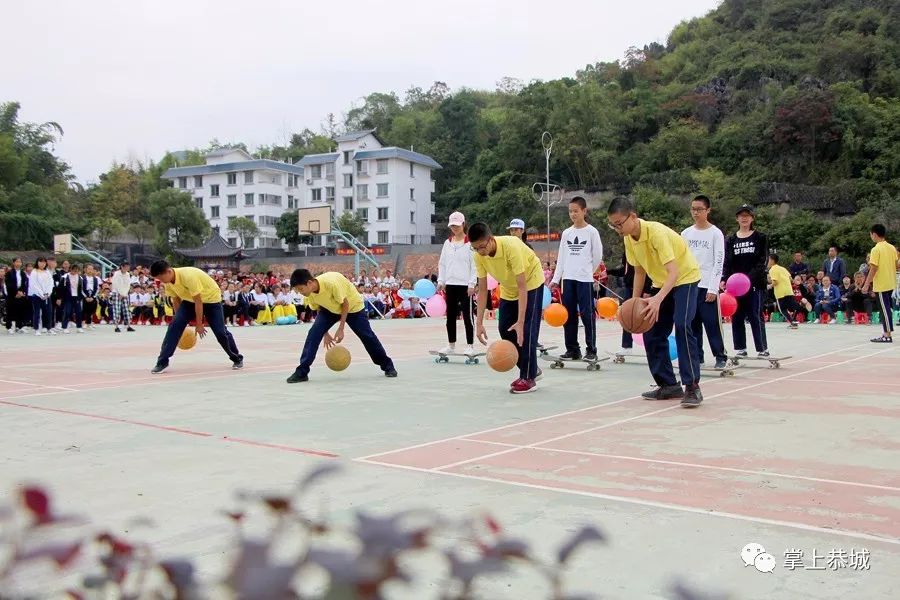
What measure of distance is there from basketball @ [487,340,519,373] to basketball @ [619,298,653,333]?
1245mm

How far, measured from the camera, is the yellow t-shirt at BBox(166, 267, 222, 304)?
10.4 meters

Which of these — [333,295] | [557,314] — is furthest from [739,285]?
[333,295]

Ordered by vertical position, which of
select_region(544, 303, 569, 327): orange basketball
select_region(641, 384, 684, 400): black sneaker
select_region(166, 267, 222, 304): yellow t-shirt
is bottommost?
select_region(641, 384, 684, 400): black sneaker

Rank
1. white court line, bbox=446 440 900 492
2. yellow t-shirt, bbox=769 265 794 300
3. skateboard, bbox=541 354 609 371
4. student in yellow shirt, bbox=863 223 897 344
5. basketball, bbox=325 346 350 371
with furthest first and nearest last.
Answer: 1. yellow t-shirt, bbox=769 265 794 300
2. student in yellow shirt, bbox=863 223 897 344
3. skateboard, bbox=541 354 609 371
4. basketball, bbox=325 346 350 371
5. white court line, bbox=446 440 900 492

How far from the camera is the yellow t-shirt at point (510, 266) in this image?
8289 mm

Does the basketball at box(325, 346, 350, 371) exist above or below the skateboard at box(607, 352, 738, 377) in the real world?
above

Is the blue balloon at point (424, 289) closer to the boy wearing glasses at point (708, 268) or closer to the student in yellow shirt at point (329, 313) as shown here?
the student in yellow shirt at point (329, 313)

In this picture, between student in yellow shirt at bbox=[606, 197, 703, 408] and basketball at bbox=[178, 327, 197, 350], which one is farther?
basketball at bbox=[178, 327, 197, 350]

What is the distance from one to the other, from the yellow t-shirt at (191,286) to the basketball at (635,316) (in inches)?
220

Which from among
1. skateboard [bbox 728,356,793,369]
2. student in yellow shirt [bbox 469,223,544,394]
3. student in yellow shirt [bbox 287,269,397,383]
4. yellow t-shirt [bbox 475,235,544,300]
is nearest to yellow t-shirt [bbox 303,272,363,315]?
student in yellow shirt [bbox 287,269,397,383]

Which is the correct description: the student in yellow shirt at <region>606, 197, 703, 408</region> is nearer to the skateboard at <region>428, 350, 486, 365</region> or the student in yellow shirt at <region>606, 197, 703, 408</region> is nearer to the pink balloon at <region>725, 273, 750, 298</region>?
the pink balloon at <region>725, 273, 750, 298</region>

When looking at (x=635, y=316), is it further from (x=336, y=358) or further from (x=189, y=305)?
(x=189, y=305)

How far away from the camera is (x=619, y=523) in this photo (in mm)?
3811

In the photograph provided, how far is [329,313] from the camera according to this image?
9.76 m
